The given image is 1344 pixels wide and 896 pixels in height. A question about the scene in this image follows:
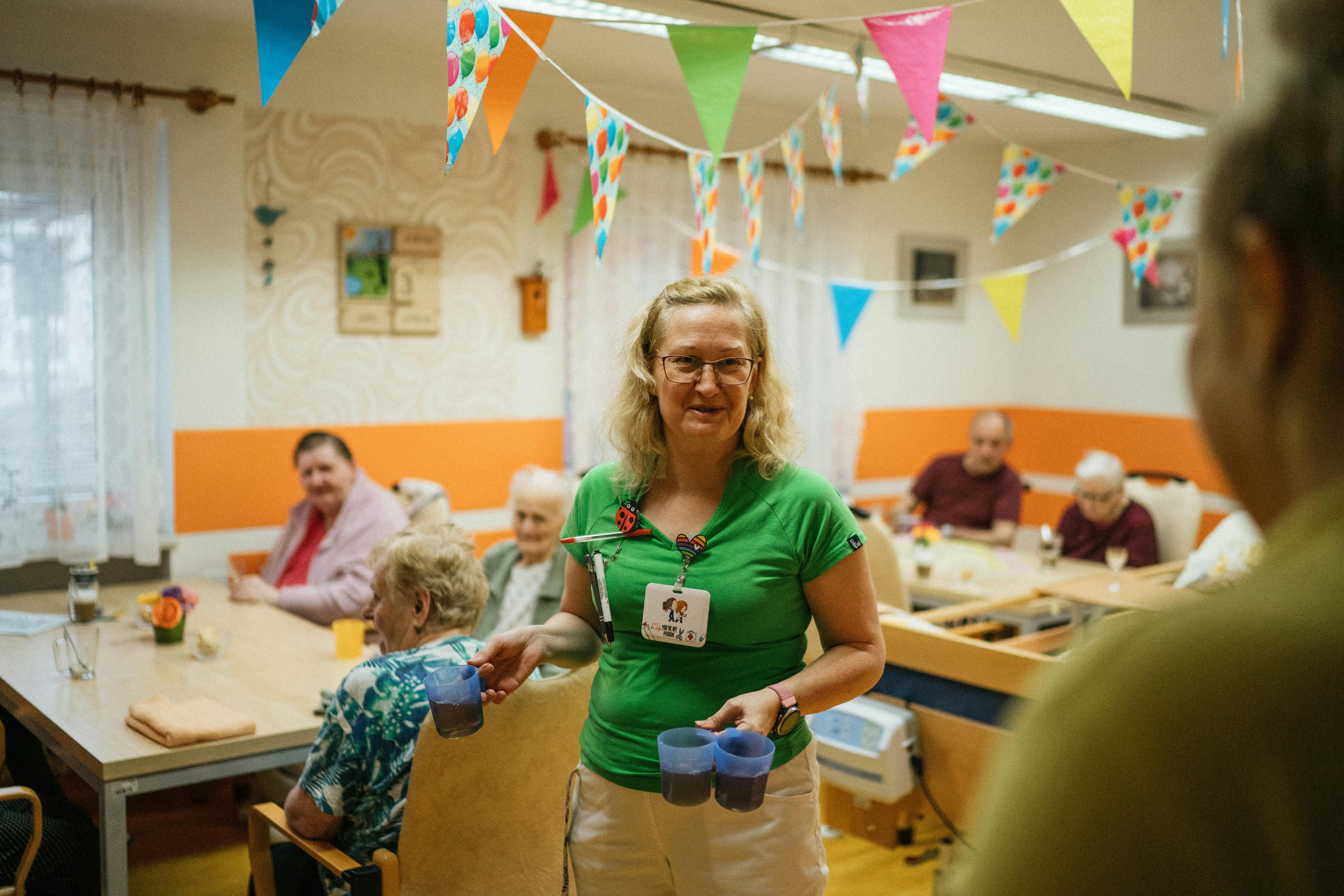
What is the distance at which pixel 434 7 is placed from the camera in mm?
4133

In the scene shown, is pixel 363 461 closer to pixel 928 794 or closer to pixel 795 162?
pixel 795 162

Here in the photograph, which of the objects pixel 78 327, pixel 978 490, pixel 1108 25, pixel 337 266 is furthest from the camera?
pixel 978 490

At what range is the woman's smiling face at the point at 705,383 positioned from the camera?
169 cm

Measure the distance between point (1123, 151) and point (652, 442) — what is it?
6.14 meters

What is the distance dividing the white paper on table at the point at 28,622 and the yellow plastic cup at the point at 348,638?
1044 mm

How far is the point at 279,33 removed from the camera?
2.31 metres

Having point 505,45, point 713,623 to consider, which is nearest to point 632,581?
point 713,623

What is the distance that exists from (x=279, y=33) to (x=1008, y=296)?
3.87 m

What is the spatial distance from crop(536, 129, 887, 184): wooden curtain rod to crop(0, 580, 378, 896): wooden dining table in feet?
8.63

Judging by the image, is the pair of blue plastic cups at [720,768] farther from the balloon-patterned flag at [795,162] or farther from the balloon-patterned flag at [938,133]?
the balloon-patterned flag at [938,133]

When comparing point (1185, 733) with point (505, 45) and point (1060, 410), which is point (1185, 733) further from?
point (1060, 410)

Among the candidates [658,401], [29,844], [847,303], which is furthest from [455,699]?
[847,303]

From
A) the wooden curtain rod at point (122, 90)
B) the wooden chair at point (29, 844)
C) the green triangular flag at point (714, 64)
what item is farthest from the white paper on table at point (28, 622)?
the green triangular flag at point (714, 64)

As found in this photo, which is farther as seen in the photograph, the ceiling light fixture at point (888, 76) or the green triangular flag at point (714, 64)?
the ceiling light fixture at point (888, 76)
